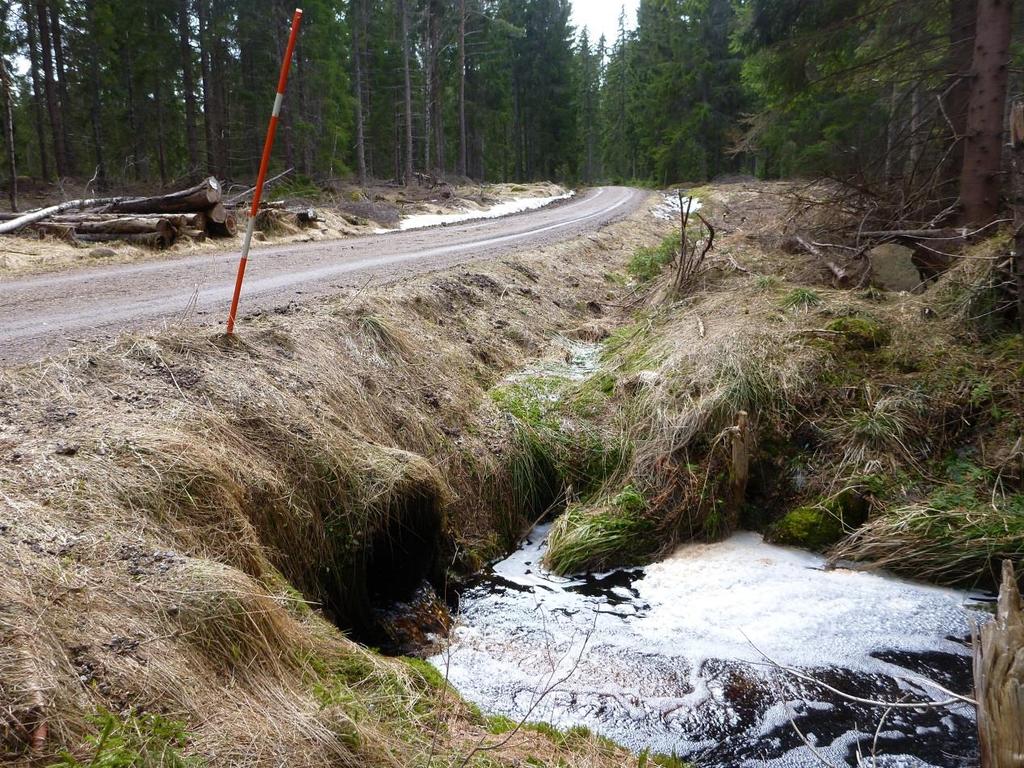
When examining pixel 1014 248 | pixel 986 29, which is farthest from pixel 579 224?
pixel 1014 248

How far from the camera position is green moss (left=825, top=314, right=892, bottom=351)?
273 inches

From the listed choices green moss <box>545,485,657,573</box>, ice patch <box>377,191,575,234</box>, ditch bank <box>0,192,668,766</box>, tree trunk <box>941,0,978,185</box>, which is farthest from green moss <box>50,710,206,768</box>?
ice patch <box>377,191,575,234</box>

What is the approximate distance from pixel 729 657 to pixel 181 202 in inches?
476

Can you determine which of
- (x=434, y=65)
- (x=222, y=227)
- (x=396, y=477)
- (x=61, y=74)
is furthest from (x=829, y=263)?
(x=434, y=65)

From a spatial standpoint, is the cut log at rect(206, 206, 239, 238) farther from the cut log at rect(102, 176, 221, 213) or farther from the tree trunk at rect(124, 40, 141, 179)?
the tree trunk at rect(124, 40, 141, 179)

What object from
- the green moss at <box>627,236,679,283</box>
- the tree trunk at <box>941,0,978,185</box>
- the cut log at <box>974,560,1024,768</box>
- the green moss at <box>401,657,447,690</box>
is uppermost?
the tree trunk at <box>941,0,978,185</box>

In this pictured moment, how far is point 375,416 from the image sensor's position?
564 centimetres

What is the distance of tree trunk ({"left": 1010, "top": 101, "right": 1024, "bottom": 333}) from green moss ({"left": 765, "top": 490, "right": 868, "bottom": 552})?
2.45 meters

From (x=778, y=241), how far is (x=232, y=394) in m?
9.65

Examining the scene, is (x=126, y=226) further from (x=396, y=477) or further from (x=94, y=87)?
(x=94, y=87)

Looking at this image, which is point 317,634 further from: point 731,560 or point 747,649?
point 731,560

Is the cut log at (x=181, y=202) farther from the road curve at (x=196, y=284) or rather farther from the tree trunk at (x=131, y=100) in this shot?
the tree trunk at (x=131, y=100)

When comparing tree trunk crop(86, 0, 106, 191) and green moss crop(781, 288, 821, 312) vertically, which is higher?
tree trunk crop(86, 0, 106, 191)

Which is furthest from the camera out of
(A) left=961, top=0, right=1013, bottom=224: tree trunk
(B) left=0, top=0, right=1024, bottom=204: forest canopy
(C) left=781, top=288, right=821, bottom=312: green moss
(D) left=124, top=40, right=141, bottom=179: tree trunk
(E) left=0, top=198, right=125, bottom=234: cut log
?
(D) left=124, top=40, right=141, bottom=179: tree trunk
